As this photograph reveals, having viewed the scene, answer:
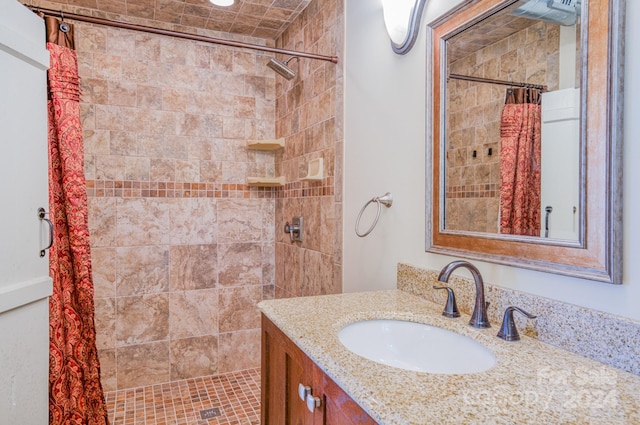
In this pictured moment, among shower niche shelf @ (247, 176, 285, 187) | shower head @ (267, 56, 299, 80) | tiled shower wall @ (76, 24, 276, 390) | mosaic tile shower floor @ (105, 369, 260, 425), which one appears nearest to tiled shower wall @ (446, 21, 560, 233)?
shower head @ (267, 56, 299, 80)

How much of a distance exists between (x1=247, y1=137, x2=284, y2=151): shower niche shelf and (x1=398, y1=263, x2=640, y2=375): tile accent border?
76.1 inches

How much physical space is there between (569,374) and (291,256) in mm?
2106

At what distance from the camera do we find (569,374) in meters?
0.81

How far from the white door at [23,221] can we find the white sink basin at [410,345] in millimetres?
1219

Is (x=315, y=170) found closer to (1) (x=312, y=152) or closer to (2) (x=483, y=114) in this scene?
(1) (x=312, y=152)

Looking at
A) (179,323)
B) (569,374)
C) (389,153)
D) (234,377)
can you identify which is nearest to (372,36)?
(389,153)

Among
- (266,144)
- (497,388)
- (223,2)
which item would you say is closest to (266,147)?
(266,144)

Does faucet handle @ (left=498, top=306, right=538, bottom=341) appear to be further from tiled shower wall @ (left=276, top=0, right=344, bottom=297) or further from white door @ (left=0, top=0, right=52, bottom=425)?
white door @ (left=0, top=0, right=52, bottom=425)

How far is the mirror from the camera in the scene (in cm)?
88

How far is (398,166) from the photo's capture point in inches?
65.0

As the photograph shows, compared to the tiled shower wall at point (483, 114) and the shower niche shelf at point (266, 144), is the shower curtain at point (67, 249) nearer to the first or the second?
the shower niche shelf at point (266, 144)

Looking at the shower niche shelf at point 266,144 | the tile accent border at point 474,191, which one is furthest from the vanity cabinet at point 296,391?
the shower niche shelf at point 266,144

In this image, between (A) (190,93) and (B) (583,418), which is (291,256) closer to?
(A) (190,93)

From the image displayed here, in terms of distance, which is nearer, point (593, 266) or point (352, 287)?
point (593, 266)
